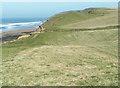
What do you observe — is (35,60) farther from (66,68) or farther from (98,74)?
(98,74)

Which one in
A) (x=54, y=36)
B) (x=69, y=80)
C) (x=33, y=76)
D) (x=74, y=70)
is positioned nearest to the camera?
(x=69, y=80)

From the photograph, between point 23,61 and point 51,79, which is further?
point 23,61

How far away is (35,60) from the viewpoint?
23172 millimetres

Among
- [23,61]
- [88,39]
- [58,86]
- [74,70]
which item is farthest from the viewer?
[88,39]

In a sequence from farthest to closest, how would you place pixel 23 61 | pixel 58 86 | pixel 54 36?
pixel 54 36, pixel 23 61, pixel 58 86

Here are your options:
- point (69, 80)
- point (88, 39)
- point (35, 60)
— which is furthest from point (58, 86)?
point (88, 39)

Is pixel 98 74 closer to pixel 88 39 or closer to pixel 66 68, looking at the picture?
pixel 66 68

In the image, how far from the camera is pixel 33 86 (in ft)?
45.8

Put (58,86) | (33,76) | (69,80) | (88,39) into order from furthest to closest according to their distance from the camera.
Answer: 1. (88,39)
2. (33,76)
3. (69,80)
4. (58,86)

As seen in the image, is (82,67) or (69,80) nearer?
(69,80)

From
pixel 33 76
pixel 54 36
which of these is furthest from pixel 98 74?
pixel 54 36

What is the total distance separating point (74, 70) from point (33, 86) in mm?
5604

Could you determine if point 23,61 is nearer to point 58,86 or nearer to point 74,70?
point 74,70

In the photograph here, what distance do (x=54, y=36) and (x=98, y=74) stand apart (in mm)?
28653
